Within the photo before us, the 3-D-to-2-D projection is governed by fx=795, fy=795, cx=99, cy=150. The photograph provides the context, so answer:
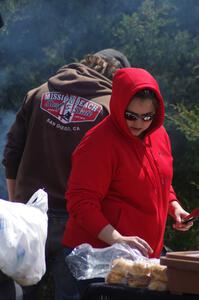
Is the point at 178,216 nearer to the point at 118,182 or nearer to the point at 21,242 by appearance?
the point at 118,182

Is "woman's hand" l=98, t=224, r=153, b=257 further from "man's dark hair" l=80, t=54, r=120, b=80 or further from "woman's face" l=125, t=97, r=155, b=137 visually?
"man's dark hair" l=80, t=54, r=120, b=80

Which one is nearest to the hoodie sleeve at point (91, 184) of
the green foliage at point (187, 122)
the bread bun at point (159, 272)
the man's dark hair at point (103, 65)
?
the bread bun at point (159, 272)

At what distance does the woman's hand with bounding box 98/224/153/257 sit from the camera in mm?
3021

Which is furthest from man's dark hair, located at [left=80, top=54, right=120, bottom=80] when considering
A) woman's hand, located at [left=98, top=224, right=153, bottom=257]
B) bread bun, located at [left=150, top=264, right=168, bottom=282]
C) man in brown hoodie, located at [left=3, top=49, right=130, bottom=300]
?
bread bun, located at [left=150, top=264, right=168, bottom=282]

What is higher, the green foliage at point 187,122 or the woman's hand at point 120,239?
the woman's hand at point 120,239

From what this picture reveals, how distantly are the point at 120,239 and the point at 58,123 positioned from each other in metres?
1.06

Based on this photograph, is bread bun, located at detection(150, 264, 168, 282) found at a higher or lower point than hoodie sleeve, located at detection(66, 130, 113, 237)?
lower

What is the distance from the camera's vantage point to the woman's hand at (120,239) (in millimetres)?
3021

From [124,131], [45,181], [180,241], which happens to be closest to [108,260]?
[124,131]

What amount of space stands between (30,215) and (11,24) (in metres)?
3.33

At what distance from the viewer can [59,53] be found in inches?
234

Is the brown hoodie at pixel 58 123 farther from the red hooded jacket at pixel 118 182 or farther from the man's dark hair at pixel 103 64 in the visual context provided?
the red hooded jacket at pixel 118 182

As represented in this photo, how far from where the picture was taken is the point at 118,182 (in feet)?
10.6

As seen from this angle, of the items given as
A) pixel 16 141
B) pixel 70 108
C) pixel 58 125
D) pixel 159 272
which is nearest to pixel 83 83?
pixel 70 108
